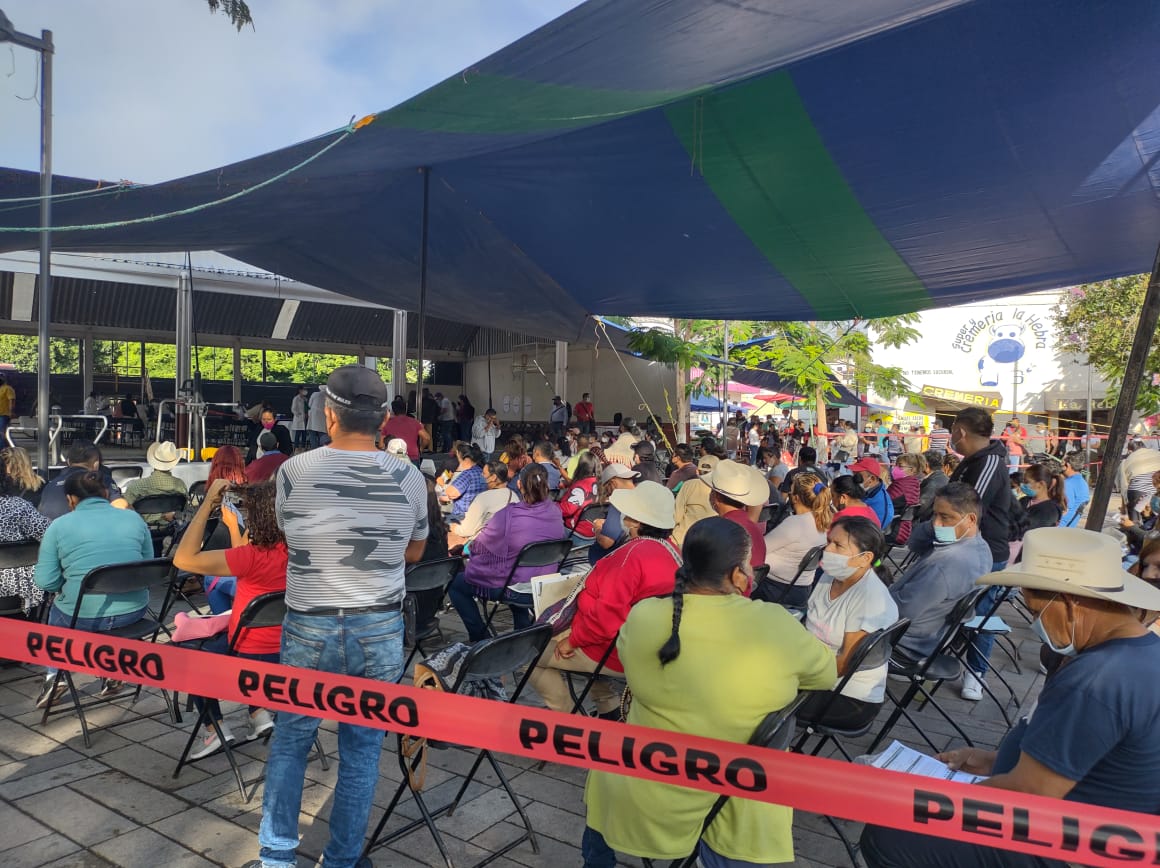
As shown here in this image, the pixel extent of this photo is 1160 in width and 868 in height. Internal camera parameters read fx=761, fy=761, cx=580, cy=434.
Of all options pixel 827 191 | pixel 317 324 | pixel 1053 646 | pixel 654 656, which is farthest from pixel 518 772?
pixel 317 324

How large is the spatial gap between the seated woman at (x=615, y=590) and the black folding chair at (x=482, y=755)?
18cm

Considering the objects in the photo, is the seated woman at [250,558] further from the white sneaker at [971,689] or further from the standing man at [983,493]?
the white sneaker at [971,689]

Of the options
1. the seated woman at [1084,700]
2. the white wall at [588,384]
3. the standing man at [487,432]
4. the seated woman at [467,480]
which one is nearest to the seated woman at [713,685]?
the seated woman at [1084,700]

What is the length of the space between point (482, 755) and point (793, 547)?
2529 mm

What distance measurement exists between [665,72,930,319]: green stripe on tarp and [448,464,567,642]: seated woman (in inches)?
109

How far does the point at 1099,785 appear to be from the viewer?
1637 millimetres

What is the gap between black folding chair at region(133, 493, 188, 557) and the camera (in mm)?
5379

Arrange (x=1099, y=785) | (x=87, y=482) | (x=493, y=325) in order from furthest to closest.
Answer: (x=493, y=325)
(x=87, y=482)
(x=1099, y=785)

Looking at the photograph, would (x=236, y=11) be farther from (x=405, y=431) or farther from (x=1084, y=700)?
(x=1084, y=700)

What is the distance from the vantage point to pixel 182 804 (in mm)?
2826

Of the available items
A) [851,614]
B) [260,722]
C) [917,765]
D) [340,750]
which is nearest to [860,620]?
[851,614]

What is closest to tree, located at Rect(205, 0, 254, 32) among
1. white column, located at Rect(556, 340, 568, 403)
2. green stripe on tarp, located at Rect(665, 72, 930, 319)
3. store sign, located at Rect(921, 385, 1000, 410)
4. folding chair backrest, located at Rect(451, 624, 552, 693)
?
green stripe on tarp, located at Rect(665, 72, 930, 319)

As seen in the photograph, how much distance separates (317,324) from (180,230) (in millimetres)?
13252

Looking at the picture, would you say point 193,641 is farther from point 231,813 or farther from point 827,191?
point 827,191
